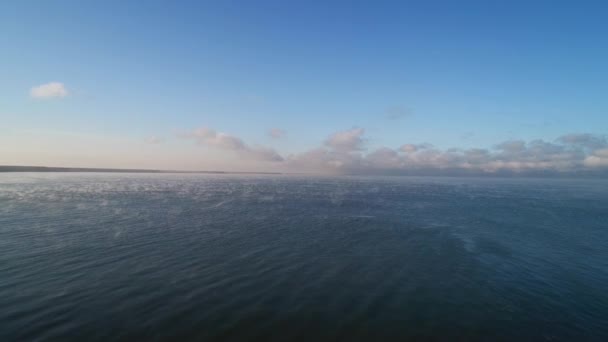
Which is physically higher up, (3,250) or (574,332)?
(3,250)

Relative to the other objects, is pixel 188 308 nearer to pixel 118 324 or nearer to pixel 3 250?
pixel 118 324

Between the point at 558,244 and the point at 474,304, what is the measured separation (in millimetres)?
20137

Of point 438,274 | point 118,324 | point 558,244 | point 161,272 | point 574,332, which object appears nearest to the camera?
point 118,324

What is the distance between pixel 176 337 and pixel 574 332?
56.5ft

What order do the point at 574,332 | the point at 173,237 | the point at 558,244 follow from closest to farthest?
the point at 574,332, the point at 173,237, the point at 558,244

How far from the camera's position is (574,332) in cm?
1089

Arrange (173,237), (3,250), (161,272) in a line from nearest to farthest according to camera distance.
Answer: (161,272) → (3,250) → (173,237)

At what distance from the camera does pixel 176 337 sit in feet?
30.6

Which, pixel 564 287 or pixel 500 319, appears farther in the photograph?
pixel 564 287

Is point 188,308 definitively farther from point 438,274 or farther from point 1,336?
point 438,274

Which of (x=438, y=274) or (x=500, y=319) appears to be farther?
(x=438, y=274)

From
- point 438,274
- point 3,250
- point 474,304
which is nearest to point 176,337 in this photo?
point 474,304

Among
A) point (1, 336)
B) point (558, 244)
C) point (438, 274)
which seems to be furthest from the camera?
point (558, 244)

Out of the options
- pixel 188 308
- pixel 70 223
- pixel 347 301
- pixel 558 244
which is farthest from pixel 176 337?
pixel 558 244
